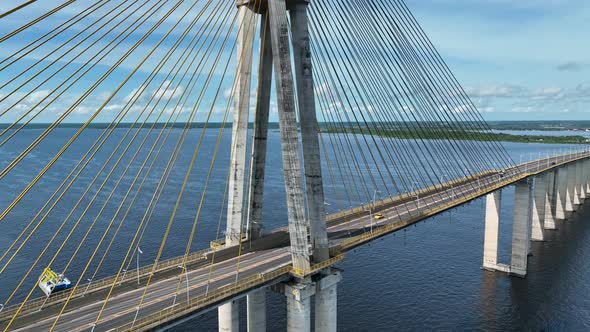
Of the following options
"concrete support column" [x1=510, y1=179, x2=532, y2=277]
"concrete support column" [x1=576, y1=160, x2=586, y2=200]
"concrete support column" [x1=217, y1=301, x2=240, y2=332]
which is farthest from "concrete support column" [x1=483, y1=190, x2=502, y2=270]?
"concrete support column" [x1=576, y1=160, x2=586, y2=200]

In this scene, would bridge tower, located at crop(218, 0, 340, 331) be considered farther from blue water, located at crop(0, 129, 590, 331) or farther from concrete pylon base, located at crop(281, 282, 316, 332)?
blue water, located at crop(0, 129, 590, 331)

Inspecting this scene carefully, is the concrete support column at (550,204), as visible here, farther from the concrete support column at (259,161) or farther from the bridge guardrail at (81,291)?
the bridge guardrail at (81,291)

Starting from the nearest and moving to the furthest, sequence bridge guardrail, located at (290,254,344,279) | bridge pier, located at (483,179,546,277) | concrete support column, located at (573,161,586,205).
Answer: bridge guardrail, located at (290,254,344,279)
bridge pier, located at (483,179,546,277)
concrete support column, located at (573,161,586,205)

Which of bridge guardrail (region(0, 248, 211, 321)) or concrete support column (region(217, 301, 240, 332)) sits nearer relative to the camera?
bridge guardrail (region(0, 248, 211, 321))

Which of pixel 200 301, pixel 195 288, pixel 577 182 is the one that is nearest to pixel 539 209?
pixel 577 182

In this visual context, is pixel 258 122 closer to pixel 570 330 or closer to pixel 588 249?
pixel 570 330

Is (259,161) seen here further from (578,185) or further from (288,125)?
(578,185)
